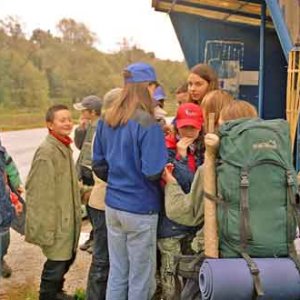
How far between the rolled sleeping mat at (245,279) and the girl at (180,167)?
0.65 meters

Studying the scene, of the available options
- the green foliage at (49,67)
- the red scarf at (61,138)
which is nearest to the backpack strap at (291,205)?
the red scarf at (61,138)

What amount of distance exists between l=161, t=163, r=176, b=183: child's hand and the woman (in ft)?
0.11

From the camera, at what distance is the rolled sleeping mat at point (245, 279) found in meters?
2.32

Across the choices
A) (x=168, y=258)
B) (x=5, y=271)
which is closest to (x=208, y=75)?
(x=168, y=258)

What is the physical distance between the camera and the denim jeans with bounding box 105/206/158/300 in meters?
3.19

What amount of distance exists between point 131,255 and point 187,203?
66 centimetres

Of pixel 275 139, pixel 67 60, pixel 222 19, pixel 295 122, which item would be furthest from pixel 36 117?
pixel 275 139

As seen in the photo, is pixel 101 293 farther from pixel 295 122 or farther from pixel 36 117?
pixel 36 117

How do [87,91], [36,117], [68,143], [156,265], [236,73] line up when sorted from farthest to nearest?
[87,91]
[36,117]
[236,73]
[68,143]
[156,265]

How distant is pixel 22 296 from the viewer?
4277mm

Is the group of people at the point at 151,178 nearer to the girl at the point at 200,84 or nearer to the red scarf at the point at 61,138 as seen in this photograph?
the girl at the point at 200,84

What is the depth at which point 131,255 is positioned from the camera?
3.27 m

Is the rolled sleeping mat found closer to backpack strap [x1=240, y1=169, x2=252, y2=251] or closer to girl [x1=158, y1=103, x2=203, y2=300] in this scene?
backpack strap [x1=240, y1=169, x2=252, y2=251]

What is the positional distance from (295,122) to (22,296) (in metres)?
2.83
